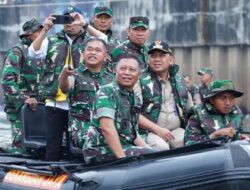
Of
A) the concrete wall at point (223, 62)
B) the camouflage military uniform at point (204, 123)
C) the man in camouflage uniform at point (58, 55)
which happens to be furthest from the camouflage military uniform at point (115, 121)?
the concrete wall at point (223, 62)

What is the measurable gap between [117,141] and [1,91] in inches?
136

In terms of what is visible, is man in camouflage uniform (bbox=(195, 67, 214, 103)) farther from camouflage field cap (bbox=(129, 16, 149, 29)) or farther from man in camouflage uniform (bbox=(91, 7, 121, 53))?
camouflage field cap (bbox=(129, 16, 149, 29))

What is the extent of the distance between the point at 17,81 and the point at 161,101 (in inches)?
79.2

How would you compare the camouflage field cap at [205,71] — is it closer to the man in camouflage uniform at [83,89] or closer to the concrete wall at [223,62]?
the concrete wall at [223,62]

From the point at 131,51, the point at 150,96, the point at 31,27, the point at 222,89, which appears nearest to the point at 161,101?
the point at 150,96

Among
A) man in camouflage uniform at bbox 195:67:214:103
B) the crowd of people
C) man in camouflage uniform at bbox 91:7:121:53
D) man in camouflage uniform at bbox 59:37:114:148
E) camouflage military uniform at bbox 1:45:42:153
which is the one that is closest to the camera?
the crowd of people

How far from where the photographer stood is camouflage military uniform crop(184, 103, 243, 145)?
6.98 metres

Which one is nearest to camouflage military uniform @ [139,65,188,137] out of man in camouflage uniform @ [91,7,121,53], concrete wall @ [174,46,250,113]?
man in camouflage uniform @ [91,7,121,53]

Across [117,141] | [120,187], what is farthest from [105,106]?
[120,187]

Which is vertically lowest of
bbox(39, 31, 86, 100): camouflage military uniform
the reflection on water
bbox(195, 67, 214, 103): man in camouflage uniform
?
the reflection on water

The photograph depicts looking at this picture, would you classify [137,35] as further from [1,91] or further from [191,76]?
[191,76]

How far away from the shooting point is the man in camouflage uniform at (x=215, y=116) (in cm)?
690

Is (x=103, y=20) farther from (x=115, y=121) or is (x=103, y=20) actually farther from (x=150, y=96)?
(x=115, y=121)

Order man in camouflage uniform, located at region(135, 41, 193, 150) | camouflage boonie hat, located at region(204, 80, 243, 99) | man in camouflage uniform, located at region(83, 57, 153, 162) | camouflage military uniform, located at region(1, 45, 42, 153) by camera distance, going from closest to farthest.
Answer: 1. man in camouflage uniform, located at region(83, 57, 153, 162)
2. camouflage boonie hat, located at region(204, 80, 243, 99)
3. man in camouflage uniform, located at region(135, 41, 193, 150)
4. camouflage military uniform, located at region(1, 45, 42, 153)
